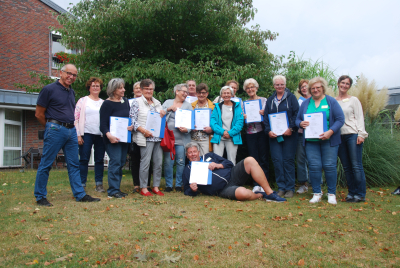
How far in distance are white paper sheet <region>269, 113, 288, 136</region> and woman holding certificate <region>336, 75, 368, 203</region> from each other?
3.16ft

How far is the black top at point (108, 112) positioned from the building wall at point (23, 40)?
602 inches

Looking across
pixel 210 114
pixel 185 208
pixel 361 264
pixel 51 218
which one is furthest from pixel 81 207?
pixel 361 264

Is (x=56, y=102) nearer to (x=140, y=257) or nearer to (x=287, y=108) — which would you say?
(x=140, y=257)

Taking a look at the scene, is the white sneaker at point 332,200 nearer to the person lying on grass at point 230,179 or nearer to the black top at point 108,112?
the person lying on grass at point 230,179

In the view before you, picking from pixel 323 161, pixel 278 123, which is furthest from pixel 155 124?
pixel 323 161

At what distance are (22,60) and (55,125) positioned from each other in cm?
1627

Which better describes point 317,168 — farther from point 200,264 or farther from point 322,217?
point 200,264

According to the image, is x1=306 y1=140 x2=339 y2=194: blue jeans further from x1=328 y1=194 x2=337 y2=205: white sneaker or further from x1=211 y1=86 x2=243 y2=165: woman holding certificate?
x1=211 y1=86 x2=243 y2=165: woman holding certificate

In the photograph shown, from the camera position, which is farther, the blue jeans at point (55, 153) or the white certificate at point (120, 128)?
the white certificate at point (120, 128)

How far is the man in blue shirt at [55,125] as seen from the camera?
15.5 ft

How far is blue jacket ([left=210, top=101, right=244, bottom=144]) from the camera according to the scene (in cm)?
613

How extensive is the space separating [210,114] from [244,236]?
3403mm

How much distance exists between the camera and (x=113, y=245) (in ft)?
10.1

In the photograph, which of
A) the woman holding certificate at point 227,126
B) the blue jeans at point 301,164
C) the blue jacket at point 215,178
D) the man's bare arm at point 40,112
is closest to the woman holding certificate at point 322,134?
the blue jeans at point 301,164
